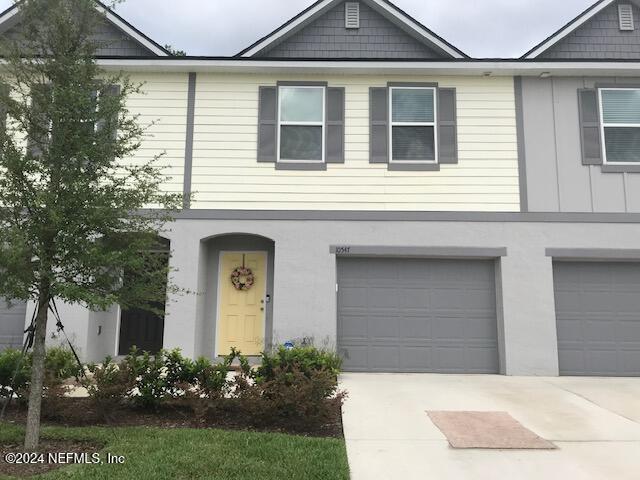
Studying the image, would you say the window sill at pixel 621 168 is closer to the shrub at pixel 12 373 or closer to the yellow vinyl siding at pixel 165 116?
the yellow vinyl siding at pixel 165 116

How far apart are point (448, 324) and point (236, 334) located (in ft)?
13.9

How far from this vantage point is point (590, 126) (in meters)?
10.0

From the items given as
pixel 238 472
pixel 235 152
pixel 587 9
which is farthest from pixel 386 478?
pixel 587 9

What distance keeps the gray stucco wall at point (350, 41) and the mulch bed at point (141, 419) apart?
25.2 ft

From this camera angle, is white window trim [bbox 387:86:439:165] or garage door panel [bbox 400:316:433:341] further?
white window trim [bbox 387:86:439:165]

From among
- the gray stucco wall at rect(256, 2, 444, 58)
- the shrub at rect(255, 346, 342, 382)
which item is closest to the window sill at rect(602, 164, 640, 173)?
the gray stucco wall at rect(256, 2, 444, 58)

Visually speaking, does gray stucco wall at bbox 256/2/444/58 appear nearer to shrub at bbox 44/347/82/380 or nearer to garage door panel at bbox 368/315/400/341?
garage door panel at bbox 368/315/400/341

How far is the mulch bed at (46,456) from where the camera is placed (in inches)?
174

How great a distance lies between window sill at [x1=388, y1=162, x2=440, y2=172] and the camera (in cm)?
999

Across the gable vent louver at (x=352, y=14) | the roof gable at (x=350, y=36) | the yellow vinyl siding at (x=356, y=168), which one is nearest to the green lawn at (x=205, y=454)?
the yellow vinyl siding at (x=356, y=168)

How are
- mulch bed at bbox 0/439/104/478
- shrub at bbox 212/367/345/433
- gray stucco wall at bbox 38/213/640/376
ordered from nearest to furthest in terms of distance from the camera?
mulch bed at bbox 0/439/104/478
shrub at bbox 212/367/345/433
gray stucco wall at bbox 38/213/640/376

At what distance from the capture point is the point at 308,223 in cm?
983

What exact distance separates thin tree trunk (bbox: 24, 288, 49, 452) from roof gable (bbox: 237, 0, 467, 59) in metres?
7.30

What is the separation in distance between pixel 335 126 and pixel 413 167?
177 cm
